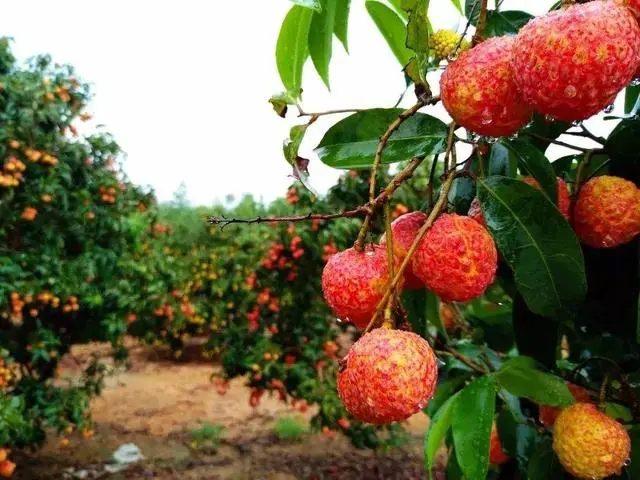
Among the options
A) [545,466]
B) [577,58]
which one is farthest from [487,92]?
[545,466]

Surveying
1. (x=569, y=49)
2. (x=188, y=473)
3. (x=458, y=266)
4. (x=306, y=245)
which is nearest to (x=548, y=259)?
(x=458, y=266)

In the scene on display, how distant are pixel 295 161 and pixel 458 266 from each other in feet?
0.57

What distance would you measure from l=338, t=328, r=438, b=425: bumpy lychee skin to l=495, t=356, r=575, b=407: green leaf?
0.32m

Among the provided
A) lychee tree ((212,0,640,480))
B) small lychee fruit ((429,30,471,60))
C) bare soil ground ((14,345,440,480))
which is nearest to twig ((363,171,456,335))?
lychee tree ((212,0,640,480))

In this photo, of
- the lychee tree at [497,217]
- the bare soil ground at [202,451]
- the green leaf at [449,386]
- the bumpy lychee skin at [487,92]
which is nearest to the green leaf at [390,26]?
the lychee tree at [497,217]

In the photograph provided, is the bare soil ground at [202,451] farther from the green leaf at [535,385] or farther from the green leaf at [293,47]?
the green leaf at [293,47]

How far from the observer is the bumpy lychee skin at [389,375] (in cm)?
48

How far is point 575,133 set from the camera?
0.76 metres

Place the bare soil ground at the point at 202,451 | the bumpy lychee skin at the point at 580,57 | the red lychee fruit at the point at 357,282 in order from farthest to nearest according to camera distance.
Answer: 1. the bare soil ground at the point at 202,451
2. the red lychee fruit at the point at 357,282
3. the bumpy lychee skin at the point at 580,57

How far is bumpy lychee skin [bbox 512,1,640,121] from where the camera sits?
1.46 feet

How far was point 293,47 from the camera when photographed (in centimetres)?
75

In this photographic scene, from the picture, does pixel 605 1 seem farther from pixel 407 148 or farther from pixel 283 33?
pixel 283 33

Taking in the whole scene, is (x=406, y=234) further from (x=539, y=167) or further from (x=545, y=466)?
(x=545, y=466)

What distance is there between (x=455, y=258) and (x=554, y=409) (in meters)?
0.50
